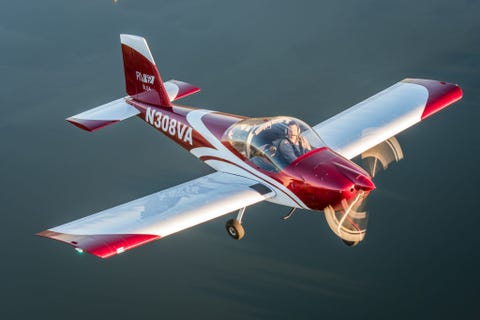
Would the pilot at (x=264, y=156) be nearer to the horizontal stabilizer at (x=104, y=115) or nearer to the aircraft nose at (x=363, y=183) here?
the aircraft nose at (x=363, y=183)

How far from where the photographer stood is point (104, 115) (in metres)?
22.3

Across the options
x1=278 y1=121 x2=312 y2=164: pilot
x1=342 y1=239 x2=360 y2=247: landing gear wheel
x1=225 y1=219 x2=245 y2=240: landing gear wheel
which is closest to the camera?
x1=342 y1=239 x2=360 y2=247: landing gear wheel

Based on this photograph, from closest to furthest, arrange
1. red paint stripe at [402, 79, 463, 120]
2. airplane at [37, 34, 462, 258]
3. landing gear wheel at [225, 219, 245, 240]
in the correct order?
airplane at [37, 34, 462, 258]
landing gear wheel at [225, 219, 245, 240]
red paint stripe at [402, 79, 463, 120]

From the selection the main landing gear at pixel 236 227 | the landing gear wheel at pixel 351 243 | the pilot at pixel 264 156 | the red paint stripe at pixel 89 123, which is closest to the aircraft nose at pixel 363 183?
the landing gear wheel at pixel 351 243

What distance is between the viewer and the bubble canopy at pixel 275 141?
1758cm

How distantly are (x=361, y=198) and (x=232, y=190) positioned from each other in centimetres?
361

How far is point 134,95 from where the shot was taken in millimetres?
23031

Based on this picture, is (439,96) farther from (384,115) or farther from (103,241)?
(103,241)

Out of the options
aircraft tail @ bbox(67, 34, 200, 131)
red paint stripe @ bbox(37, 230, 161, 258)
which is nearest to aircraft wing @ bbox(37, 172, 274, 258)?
red paint stripe @ bbox(37, 230, 161, 258)

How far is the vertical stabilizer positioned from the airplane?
35mm

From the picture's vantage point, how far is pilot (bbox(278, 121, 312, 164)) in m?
17.5

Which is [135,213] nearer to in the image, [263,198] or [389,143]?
[263,198]

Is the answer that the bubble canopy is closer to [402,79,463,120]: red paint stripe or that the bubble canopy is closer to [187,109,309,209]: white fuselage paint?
[187,109,309,209]: white fuselage paint

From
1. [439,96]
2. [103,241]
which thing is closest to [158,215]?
[103,241]
